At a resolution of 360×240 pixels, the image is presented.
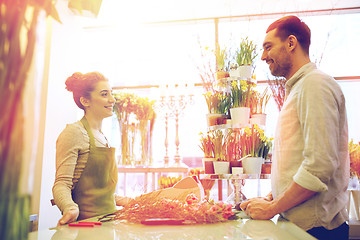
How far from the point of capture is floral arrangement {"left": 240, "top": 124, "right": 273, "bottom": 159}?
6.36ft

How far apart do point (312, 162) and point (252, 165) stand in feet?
3.08

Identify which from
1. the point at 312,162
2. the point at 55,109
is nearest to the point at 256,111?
the point at 312,162

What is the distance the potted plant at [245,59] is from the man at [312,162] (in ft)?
3.02

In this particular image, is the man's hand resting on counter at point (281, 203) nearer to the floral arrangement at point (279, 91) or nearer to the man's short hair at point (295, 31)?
the man's short hair at point (295, 31)

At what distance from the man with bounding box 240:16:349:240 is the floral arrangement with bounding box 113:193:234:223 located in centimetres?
17

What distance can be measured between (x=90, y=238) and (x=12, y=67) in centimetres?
63

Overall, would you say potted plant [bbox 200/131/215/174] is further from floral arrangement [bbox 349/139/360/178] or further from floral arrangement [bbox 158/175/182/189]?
floral arrangement [bbox 349/139/360/178]

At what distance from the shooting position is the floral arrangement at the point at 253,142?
1.94 metres

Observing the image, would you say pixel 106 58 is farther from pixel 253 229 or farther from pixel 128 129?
pixel 253 229

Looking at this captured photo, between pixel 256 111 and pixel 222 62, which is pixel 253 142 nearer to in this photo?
pixel 256 111

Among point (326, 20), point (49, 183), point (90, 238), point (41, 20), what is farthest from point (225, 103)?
point (326, 20)

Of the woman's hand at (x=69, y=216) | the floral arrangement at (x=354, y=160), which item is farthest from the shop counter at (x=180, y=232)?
the floral arrangement at (x=354, y=160)

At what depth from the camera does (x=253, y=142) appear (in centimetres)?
195

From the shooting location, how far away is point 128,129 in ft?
11.2
